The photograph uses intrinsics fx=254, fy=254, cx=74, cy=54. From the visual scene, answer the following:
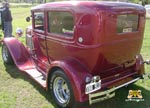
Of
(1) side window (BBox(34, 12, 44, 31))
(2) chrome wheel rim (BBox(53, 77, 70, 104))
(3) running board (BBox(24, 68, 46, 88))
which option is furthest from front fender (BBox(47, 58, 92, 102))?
(1) side window (BBox(34, 12, 44, 31))

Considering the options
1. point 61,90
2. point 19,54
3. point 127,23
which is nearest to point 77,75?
point 61,90

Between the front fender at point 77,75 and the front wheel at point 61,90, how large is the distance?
115 millimetres

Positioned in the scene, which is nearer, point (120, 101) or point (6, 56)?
point (120, 101)

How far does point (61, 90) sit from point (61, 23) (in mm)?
1206

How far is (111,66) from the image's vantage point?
437cm

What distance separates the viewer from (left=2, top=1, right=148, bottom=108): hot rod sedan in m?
3.89

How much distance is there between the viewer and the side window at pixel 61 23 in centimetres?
432

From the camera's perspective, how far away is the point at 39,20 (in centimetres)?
552

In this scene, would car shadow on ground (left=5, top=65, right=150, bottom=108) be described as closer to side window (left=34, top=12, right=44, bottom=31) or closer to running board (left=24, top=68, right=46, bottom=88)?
running board (left=24, top=68, right=46, bottom=88)

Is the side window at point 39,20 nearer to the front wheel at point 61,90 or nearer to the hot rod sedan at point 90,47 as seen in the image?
the hot rod sedan at point 90,47

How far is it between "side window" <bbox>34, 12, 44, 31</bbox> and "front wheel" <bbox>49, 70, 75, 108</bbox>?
54.6 inches

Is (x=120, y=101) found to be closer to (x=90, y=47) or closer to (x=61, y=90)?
(x=61, y=90)

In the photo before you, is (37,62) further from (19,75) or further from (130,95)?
(130,95)

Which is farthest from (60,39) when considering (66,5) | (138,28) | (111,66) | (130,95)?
(130,95)
